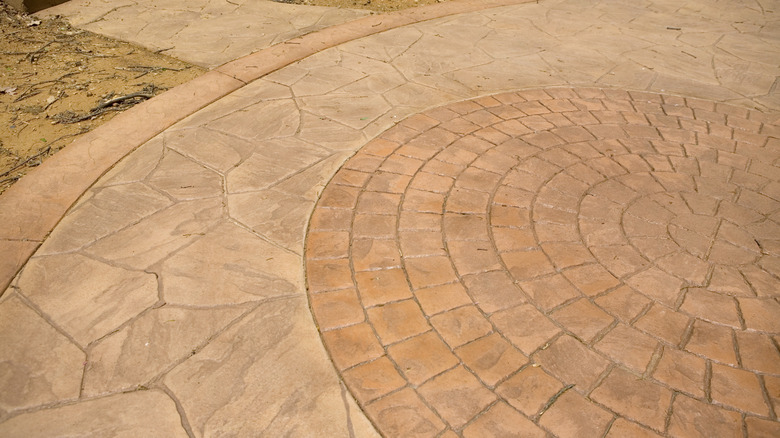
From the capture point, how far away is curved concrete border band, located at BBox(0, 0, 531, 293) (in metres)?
2.63

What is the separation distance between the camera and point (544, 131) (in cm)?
342

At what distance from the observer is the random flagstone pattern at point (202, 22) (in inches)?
184

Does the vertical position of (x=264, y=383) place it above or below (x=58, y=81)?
below

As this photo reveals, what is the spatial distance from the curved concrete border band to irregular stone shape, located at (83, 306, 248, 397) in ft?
2.54

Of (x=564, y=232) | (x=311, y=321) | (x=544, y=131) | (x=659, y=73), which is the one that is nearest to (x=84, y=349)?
(x=311, y=321)

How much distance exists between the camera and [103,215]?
275cm

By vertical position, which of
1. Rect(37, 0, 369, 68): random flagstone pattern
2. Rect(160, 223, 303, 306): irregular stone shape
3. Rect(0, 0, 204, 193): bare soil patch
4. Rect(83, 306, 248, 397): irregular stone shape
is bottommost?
Rect(83, 306, 248, 397): irregular stone shape

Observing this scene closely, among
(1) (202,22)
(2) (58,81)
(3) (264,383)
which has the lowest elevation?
(3) (264,383)

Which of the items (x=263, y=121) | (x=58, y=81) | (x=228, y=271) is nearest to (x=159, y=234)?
(x=228, y=271)

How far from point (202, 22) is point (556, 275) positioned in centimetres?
476

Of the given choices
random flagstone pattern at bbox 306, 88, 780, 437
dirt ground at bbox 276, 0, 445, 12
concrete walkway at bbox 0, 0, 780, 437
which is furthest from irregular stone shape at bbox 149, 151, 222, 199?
dirt ground at bbox 276, 0, 445, 12

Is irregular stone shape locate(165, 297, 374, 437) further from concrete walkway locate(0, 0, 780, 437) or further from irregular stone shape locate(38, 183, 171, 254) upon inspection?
irregular stone shape locate(38, 183, 171, 254)

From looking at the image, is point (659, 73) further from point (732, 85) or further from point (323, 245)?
point (323, 245)

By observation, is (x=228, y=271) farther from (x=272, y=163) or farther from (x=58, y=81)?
(x=58, y=81)
